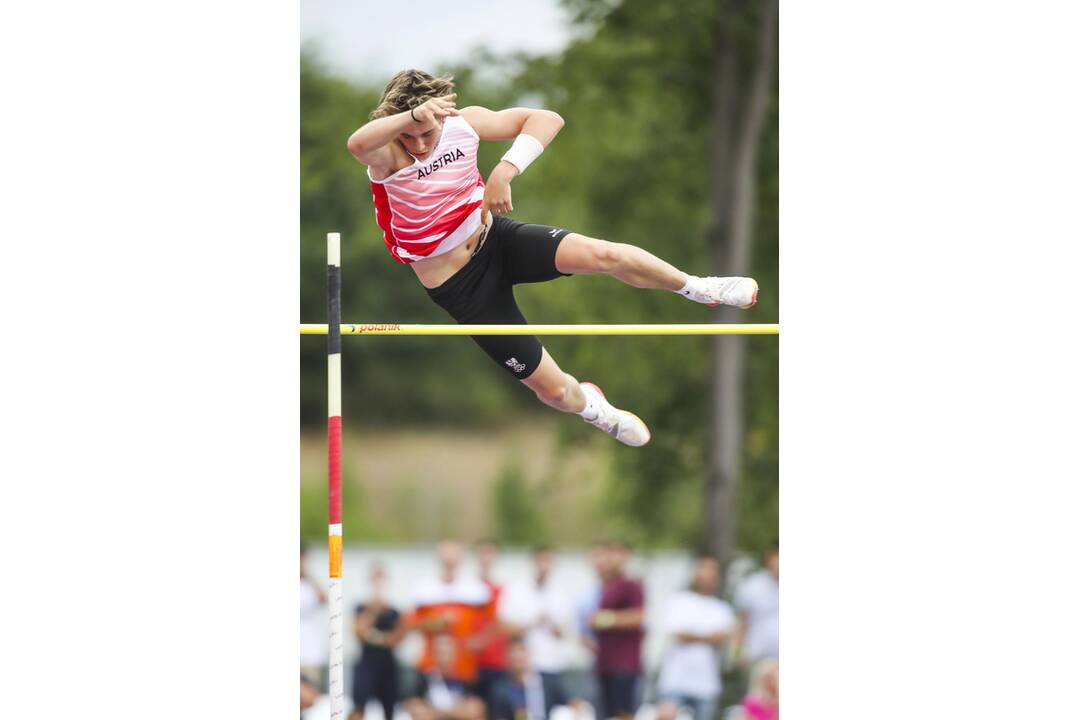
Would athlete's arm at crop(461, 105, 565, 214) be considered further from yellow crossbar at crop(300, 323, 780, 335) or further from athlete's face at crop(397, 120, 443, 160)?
yellow crossbar at crop(300, 323, 780, 335)

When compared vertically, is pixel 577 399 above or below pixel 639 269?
below

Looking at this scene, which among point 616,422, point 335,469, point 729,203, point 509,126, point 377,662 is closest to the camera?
point 335,469

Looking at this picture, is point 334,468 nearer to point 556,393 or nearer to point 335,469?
point 335,469

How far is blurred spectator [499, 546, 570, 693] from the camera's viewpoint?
7281 millimetres

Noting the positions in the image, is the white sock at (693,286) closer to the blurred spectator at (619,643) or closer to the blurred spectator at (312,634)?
the blurred spectator at (619,643)

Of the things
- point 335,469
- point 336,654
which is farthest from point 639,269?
point 336,654

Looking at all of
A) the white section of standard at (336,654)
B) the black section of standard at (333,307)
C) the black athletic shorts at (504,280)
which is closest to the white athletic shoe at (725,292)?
the black athletic shorts at (504,280)

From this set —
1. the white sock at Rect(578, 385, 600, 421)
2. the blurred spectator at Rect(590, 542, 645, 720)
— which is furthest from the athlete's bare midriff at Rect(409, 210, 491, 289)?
the blurred spectator at Rect(590, 542, 645, 720)

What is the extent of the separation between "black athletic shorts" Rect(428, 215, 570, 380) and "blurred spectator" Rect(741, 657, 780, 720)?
297 centimetres

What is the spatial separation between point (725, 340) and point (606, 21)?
8.51 feet

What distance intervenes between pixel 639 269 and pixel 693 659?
326 centimetres

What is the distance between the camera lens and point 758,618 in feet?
24.4

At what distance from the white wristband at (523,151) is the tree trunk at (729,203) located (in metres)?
4.04

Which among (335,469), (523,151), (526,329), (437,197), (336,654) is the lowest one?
(336,654)
